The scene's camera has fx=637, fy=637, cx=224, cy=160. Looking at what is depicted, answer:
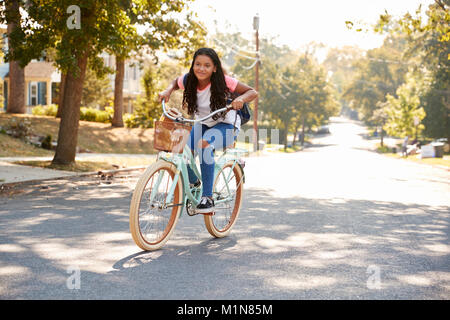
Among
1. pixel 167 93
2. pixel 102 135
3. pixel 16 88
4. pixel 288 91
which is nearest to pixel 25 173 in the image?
pixel 167 93

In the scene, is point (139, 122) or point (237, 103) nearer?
point (237, 103)

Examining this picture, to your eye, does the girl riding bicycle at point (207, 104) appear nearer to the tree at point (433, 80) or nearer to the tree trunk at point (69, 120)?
the tree trunk at point (69, 120)

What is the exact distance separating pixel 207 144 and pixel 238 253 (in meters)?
1.16

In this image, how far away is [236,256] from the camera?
248 inches

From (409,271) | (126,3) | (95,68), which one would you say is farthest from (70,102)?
(409,271)

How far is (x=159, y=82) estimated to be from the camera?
123 ft

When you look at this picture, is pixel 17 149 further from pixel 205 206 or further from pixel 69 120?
pixel 205 206

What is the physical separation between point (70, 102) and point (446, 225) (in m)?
10.9

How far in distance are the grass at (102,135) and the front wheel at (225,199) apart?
60.1 feet

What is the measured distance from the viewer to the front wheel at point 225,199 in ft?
23.2

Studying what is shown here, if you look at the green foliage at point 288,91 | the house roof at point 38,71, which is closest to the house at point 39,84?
the house roof at point 38,71

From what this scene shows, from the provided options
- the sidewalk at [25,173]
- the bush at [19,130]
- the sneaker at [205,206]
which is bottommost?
the sidewalk at [25,173]
